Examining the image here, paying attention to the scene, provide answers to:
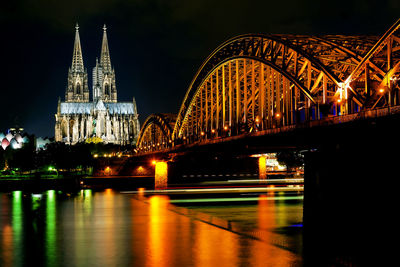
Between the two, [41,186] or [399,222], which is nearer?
[399,222]

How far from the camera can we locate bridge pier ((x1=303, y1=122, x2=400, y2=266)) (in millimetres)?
26656

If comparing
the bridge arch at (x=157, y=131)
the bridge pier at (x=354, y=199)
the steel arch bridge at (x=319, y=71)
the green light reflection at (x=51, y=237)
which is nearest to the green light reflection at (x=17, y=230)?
the green light reflection at (x=51, y=237)

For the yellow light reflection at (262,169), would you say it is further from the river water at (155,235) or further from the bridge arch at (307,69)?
the river water at (155,235)

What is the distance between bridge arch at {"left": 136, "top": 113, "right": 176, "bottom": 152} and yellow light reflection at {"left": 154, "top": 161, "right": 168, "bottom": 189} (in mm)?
4567

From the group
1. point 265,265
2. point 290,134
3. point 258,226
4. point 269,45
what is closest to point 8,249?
point 265,265

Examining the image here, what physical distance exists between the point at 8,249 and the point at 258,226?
15943 millimetres

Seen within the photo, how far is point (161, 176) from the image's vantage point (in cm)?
9900

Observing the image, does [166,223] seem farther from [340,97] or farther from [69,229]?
[340,97]

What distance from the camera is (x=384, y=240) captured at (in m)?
26.5

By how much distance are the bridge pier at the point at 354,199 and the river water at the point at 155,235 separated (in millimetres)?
1505

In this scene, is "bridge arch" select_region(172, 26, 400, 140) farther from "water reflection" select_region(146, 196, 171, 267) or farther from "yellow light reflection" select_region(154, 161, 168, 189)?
"yellow light reflection" select_region(154, 161, 168, 189)

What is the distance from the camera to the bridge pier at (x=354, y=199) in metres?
26.7

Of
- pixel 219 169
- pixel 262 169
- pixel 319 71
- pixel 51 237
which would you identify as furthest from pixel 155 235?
pixel 219 169

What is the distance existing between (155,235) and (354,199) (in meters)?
12.4
